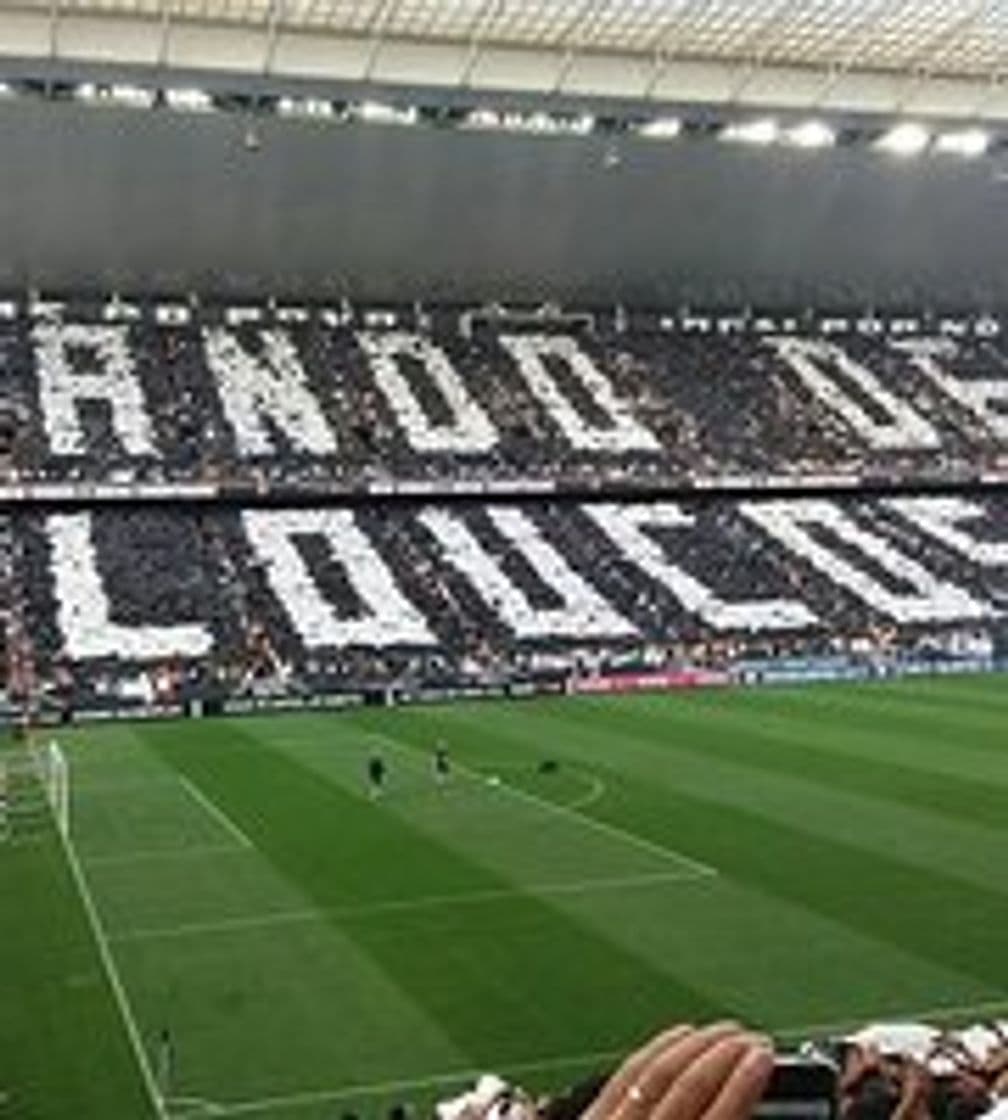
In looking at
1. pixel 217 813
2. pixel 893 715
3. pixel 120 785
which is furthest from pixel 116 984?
pixel 893 715

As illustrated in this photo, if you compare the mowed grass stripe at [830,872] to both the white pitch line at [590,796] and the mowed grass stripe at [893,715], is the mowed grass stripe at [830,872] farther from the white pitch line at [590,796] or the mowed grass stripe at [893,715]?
the mowed grass stripe at [893,715]

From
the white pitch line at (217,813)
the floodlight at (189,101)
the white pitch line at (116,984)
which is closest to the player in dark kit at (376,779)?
the white pitch line at (217,813)

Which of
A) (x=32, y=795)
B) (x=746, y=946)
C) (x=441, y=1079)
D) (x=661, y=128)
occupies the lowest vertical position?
(x=441, y=1079)

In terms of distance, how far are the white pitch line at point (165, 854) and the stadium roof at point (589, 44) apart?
1156 inches

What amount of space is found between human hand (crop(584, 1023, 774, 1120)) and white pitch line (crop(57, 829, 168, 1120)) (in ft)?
41.8

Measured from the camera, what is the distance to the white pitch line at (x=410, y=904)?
25.3m

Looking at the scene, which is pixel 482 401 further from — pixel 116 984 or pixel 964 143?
pixel 116 984

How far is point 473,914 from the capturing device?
2564 centimetres

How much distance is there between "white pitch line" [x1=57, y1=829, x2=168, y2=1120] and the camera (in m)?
18.7

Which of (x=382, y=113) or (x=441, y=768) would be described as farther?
(x=382, y=113)

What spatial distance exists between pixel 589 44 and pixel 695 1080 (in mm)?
56255

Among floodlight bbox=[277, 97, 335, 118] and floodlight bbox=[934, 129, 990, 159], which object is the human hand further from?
floodlight bbox=[934, 129, 990, 159]

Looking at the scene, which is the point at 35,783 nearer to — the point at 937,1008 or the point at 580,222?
the point at 937,1008

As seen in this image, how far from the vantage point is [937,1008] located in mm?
20125
